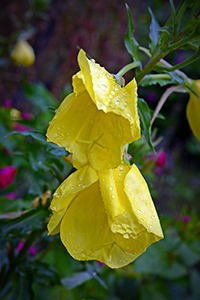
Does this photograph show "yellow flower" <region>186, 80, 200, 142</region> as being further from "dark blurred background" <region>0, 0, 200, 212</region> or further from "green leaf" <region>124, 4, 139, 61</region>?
"dark blurred background" <region>0, 0, 200, 212</region>

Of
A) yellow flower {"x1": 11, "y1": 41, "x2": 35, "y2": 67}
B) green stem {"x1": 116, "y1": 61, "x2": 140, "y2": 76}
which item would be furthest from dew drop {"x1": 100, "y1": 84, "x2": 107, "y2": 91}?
yellow flower {"x1": 11, "y1": 41, "x2": 35, "y2": 67}

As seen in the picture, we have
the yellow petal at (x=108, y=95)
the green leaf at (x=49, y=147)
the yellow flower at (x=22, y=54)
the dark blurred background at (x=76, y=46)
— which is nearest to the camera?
the yellow petal at (x=108, y=95)

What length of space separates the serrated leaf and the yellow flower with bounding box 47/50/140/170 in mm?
185

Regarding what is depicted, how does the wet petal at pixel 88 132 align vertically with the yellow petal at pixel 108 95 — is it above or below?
below

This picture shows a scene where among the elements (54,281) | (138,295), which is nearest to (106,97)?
(54,281)

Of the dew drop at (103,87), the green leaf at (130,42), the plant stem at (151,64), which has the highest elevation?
the green leaf at (130,42)

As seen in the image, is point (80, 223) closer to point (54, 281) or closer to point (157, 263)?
point (54, 281)

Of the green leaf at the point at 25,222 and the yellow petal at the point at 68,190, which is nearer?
the yellow petal at the point at 68,190

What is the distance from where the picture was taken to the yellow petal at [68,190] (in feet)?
1.59

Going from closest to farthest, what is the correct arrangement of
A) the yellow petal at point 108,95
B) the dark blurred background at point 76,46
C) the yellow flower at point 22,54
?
1. the yellow petal at point 108,95
2. the yellow flower at point 22,54
3. the dark blurred background at point 76,46

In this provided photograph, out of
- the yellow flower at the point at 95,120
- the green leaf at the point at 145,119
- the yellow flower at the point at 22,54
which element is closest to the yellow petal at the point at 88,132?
the yellow flower at the point at 95,120

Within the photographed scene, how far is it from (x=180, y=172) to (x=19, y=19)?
8.71 feet

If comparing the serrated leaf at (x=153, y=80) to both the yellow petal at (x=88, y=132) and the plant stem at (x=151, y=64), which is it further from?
the yellow petal at (x=88, y=132)

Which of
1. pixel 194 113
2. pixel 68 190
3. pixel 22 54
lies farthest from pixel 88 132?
pixel 22 54
